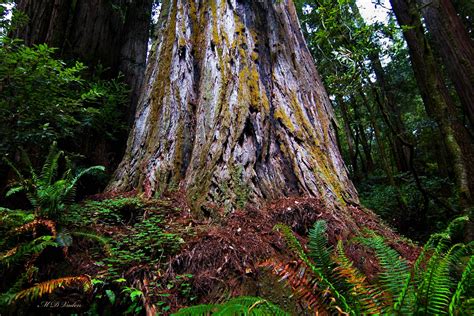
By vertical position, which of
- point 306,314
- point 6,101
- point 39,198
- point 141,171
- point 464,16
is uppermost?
point 464,16

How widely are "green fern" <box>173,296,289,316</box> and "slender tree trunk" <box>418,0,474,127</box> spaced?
7.38 metres

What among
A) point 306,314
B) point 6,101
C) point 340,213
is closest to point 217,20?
point 6,101

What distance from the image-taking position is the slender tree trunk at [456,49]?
6.41m

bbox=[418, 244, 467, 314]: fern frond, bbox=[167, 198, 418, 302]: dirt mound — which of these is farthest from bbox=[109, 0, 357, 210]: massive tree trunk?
bbox=[418, 244, 467, 314]: fern frond

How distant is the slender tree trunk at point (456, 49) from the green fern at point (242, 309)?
7.38 m

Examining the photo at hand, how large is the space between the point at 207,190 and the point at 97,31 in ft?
18.3

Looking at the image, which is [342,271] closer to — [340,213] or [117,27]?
[340,213]

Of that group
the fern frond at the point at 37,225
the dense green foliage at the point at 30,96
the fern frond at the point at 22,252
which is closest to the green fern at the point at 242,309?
the fern frond at the point at 22,252

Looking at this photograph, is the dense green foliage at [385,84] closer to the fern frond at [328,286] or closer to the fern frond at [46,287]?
the fern frond at [328,286]

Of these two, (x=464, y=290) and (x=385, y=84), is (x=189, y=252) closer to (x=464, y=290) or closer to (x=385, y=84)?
(x=464, y=290)

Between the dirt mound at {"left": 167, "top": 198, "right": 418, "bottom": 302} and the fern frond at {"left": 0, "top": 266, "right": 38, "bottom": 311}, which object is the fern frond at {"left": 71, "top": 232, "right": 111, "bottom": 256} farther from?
the dirt mound at {"left": 167, "top": 198, "right": 418, "bottom": 302}

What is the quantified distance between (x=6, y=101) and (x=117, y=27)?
4.50m

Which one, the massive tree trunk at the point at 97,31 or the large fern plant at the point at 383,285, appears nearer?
the large fern plant at the point at 383,285

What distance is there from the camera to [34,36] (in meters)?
5.06
